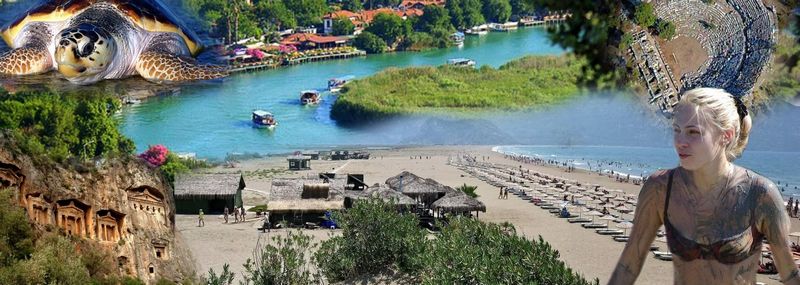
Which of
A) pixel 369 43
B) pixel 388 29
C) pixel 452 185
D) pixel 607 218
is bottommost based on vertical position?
pixel 452 185

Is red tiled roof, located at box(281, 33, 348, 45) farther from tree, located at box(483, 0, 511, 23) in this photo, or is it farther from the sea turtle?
the sea turtle

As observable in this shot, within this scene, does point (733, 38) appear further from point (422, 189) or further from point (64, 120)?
point (64, 120)

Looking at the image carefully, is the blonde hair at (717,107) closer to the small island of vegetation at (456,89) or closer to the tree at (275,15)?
the small island of vegetation at (456,89)

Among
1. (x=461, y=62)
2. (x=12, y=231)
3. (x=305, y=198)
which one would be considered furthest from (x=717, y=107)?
(x=461, y=62)

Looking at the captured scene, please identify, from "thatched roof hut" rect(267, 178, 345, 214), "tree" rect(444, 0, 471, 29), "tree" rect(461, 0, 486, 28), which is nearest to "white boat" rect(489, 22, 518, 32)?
"tree" rect(461, 0, 486, 28)

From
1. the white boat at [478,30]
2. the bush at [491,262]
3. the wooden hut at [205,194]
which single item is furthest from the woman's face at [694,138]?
the white boat at [478,30]

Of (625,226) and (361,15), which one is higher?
(361,15)

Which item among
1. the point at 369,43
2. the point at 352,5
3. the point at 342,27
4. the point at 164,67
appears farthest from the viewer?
the point at 352,5
